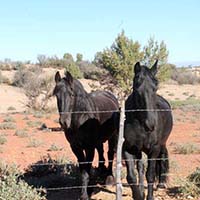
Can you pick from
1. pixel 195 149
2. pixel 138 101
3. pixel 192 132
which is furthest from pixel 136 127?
pixel 192 132

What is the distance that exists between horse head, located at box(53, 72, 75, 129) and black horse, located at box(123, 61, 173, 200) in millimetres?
942

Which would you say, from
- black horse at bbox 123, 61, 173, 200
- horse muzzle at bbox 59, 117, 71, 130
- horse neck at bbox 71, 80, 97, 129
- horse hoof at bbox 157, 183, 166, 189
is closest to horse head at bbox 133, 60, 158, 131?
black horse at bbox 123, 61, 173, 200

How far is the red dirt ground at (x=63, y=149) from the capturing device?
7586mm

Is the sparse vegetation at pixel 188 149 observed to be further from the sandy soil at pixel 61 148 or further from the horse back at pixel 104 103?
the horse back at pixel 104 103

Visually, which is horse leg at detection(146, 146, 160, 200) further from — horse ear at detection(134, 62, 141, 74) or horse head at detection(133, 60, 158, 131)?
horse ear at detection(134, 62, 141, 74)

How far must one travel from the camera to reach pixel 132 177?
6215 millimetres

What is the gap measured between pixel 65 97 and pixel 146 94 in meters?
1.50

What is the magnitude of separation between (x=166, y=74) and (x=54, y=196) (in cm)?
1809

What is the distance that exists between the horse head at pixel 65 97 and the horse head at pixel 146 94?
120 centimetres

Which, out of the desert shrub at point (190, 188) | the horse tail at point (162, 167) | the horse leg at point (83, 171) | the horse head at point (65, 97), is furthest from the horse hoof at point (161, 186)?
the horse head at point (65, 97)

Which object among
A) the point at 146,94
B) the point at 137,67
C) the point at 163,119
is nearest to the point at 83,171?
the point at 163,119

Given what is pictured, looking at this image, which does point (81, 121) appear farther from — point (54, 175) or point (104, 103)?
point (54, 175)

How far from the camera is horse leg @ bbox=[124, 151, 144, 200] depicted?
6109mm

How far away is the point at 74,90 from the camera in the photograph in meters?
6.85
